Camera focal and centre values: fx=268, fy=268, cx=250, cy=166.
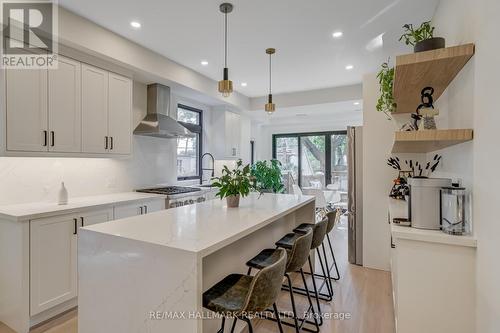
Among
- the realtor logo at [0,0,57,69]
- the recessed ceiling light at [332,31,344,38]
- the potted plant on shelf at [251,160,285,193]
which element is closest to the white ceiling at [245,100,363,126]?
the potted plant on shelf at [251,160,285,193]

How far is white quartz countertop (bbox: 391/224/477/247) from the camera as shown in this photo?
1432mm

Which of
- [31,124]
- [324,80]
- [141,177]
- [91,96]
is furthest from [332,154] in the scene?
[31,124]

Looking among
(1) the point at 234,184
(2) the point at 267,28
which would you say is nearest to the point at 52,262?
(1) the point at 234,184

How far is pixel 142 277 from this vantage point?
4.66 ft

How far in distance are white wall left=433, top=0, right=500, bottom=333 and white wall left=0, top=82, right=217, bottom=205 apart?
3691mm

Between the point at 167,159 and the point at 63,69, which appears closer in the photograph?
the point at 63,69

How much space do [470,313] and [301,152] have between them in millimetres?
6857

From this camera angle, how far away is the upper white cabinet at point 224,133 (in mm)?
5586

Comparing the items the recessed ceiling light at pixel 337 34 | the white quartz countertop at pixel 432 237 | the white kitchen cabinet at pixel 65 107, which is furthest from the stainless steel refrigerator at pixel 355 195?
the white kitchen cabinet at pixel 65 107

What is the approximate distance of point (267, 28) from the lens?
9.95ft

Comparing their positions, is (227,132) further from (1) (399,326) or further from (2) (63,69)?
(1) (399,326)

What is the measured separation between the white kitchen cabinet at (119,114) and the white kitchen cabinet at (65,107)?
1.29 ft

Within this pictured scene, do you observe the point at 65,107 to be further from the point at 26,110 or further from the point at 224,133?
the point at 224,133

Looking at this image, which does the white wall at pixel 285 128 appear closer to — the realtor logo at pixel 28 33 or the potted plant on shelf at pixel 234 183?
the potted plant on shelf at pixel 234 183
